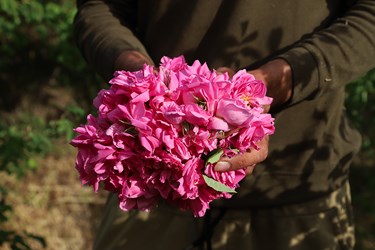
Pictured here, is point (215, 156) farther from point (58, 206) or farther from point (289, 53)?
point (58, 206)

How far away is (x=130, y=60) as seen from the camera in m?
1.98

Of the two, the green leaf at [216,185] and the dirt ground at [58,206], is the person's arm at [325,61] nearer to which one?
the green leaf at [216,185]

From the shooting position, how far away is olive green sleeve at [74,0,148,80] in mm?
2109

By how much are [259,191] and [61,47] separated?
327cm

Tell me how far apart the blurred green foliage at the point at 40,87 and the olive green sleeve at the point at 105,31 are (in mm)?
1038

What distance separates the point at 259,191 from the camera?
2057mm

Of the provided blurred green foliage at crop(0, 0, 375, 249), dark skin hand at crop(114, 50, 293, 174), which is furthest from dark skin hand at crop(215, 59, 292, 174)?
blurred green foliage at crop(0, 0, 375, 249)

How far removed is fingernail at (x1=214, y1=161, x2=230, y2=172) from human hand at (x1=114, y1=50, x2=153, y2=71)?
0.45 m

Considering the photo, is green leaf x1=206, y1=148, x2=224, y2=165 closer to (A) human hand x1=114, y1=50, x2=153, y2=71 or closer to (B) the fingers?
(B) the fingers

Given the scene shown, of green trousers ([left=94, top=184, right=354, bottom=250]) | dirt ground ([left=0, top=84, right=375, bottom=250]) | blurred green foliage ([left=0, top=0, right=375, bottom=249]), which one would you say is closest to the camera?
green trousers ([left=94, top=184, right=354, bottom=250])

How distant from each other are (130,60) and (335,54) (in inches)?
22.1

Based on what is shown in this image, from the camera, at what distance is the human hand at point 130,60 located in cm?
195

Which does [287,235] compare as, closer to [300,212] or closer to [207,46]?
[300,212]

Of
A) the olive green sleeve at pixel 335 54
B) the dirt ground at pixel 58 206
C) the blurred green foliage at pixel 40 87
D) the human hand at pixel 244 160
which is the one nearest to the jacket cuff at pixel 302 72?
the olive green sleeve at pixel 335 54
